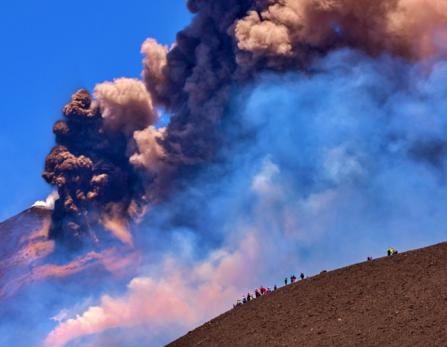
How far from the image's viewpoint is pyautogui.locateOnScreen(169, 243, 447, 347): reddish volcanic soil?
36438mm

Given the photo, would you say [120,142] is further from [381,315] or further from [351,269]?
[381,315]

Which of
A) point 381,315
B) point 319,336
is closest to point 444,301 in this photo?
point 381,315

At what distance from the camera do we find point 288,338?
135 ft

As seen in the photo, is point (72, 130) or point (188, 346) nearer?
point (188, 346)

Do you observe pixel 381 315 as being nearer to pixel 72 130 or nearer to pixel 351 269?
pixel 351 269

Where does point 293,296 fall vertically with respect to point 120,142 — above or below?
below

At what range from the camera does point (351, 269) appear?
4959 centimetres

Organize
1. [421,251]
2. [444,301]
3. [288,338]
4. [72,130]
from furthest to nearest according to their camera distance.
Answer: [72,130], [421,251], [288,338], [444,301]

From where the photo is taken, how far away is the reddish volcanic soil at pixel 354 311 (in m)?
36.4

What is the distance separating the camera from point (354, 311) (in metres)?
41.4

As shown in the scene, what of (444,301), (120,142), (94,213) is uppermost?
(120,142)

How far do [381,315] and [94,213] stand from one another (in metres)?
98.5

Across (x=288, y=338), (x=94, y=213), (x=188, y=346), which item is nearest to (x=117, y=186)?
(x=94, y=213)

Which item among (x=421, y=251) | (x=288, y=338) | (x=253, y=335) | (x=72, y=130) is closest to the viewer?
(x=288, y=338)
